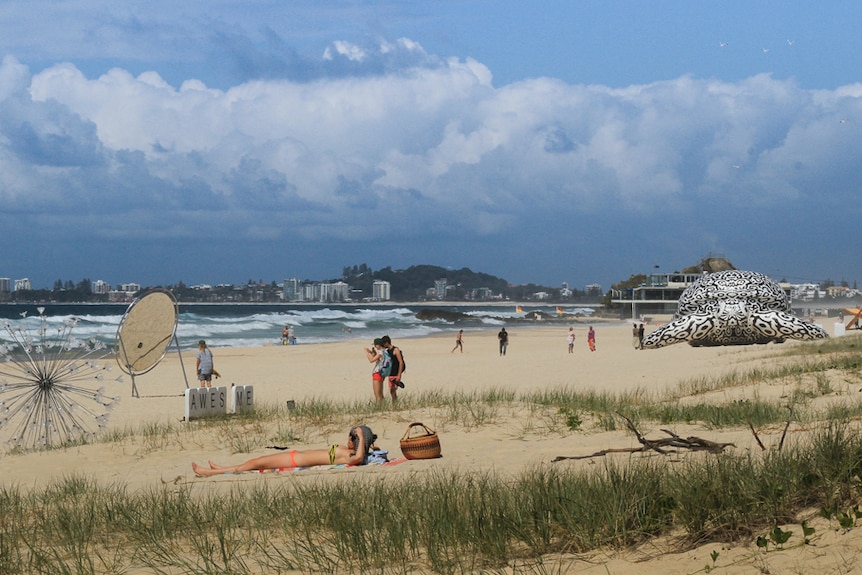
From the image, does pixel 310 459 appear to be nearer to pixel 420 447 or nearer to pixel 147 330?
pixel 420 447

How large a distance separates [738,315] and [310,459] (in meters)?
22.7

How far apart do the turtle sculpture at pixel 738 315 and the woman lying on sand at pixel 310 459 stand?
22322 millimetres

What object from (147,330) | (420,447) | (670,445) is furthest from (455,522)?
(147,330)

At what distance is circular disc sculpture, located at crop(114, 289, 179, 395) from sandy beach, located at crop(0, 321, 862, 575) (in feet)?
3.64

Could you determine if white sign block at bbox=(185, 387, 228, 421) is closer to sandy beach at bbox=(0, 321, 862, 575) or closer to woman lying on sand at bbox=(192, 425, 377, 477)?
sandy beach at bbox=(0, 321, 862, 575)

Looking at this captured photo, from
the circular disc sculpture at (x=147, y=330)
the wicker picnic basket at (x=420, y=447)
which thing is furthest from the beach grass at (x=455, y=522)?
the circular disc sculpture at (x=147, y=330)

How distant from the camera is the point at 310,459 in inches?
381

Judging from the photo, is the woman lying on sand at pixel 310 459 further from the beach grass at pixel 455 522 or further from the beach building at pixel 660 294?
the beach building at pixel 660 294

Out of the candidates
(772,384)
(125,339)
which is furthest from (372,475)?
(125,339)

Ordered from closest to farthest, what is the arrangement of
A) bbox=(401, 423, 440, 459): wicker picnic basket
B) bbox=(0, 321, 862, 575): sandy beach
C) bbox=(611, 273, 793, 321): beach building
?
1. bbox=(0, 321, 862, 575): sandy beach
2. bbox=(401, 423, 440, 459): wicker picnic basket
3. bbox=(611, 273, 793, 321): beach building

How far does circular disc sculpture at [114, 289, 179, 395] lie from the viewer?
2036cm

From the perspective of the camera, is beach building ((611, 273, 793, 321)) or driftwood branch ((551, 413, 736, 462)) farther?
beach building ((611, 273, 793, 321))

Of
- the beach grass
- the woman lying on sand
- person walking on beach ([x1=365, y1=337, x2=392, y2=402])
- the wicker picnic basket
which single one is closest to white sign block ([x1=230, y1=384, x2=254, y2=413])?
person walking on beach ([x1=365, y1=337, x2=392, y2=402])

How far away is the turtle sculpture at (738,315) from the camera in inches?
1146
